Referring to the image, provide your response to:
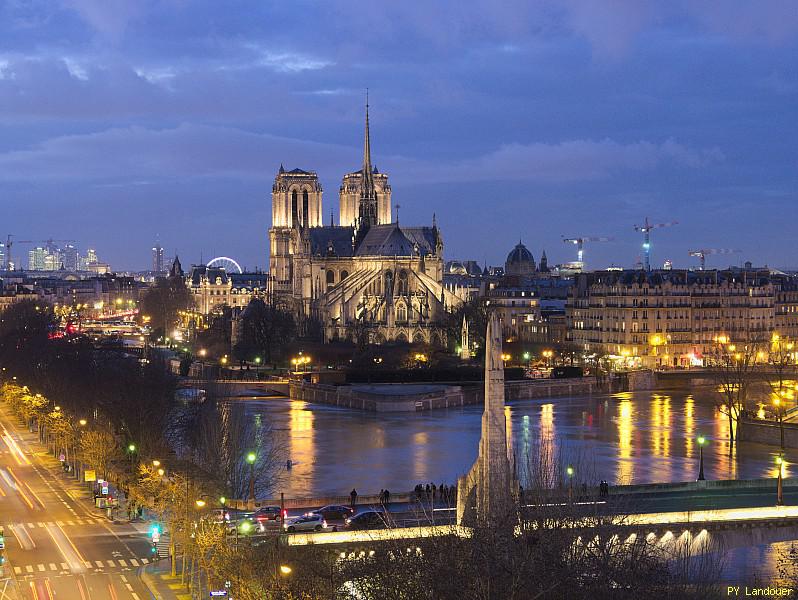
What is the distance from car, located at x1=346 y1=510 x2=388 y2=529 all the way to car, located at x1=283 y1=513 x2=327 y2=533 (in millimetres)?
896

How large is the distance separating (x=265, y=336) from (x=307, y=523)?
88.3 metres

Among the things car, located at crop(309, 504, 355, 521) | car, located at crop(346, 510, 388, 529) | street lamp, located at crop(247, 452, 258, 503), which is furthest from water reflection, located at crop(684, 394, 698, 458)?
car, located at crop(346, 510, 388, 529)

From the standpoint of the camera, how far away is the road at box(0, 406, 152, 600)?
4234 cm

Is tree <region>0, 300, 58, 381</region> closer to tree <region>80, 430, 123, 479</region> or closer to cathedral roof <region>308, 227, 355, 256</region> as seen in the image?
cathedral roof <region>308, 227, 355, 256</region>

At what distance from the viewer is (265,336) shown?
133500 millimetres

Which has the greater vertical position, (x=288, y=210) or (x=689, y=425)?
(x=288, y=210)

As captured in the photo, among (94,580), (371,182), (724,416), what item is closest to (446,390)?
(724,416)

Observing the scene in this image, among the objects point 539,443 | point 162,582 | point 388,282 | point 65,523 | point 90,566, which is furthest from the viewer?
point 388,282

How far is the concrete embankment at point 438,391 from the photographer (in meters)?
97.4

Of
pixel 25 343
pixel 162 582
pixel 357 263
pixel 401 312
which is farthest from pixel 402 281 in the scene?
pixel 162 582

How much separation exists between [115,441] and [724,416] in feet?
125

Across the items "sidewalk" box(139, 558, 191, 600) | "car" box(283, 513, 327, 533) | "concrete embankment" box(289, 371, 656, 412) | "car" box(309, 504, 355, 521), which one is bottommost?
"sidewalk" box(139, 558, 191, 600)

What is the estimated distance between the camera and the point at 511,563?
31281mm

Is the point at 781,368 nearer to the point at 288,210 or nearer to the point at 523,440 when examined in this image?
the point at 523,440
